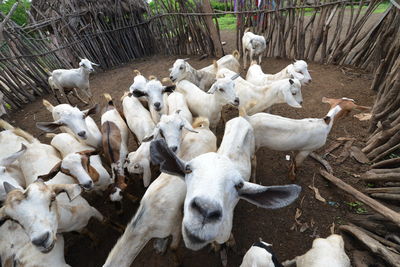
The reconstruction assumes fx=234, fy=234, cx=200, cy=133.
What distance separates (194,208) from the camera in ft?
5.99

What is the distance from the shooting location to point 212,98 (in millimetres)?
5102

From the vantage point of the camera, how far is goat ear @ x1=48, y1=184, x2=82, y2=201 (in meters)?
2.85

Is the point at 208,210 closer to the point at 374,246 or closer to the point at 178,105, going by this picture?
the point at 374,246

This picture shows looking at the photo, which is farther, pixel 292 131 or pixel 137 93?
pixel 137 93

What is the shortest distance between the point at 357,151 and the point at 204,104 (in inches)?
131

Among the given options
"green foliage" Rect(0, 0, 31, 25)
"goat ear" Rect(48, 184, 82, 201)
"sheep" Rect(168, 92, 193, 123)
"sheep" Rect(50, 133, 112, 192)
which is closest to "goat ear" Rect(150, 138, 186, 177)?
"goat ear" Rect(48, 184, 82, 201)

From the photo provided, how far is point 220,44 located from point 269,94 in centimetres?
568

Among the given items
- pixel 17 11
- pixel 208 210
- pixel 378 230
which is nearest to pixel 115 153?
pixel 208 210

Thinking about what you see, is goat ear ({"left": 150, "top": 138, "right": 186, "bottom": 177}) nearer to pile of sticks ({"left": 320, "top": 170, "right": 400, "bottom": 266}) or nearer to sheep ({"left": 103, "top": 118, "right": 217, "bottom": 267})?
sheep ({"left": 103, "top": 118, "right": 217, "bottom": 267})

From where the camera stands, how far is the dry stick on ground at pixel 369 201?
9.29ft

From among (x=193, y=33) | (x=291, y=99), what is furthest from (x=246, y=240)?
(x=193, y=33)

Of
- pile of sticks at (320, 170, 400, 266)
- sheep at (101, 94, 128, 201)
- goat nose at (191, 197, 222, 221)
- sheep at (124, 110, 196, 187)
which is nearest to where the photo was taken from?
goat nose at (191, 197, 222, 221)

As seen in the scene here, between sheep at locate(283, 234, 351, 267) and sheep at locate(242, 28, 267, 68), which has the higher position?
sheep at locate(242, 28, 267, 68)

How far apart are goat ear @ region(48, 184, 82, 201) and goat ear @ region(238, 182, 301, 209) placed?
2072mm
